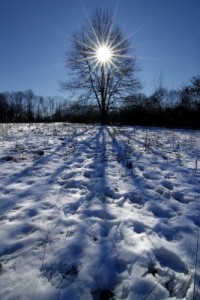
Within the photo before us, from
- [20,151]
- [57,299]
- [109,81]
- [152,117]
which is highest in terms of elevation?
[109,81]

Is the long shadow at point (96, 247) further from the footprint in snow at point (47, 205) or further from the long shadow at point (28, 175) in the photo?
the long shadow at point (28, 175)

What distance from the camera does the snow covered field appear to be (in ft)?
6.68

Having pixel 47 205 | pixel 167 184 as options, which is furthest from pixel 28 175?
pixel 167 184

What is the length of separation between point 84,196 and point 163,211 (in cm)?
138

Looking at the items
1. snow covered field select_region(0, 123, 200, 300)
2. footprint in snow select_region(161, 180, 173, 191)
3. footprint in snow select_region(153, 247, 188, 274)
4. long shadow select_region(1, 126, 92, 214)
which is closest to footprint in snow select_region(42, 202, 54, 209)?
snow covered field select_region(0, 123, 200, 300)

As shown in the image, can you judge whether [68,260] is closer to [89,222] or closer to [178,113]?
[89,222]

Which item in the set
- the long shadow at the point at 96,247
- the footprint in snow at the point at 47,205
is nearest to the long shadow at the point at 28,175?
the footprint in snow at the point at 47,205

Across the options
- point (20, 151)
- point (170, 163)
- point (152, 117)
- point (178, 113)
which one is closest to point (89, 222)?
point (170, 163)

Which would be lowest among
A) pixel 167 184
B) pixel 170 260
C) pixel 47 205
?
pixel 170 260

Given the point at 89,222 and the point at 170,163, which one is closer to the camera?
the point at 89,222

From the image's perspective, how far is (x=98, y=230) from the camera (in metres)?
2.85

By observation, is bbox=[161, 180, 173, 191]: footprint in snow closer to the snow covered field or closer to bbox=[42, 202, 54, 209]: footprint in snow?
the snow covered field

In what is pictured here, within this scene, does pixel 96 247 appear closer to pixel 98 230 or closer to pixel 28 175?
pixel 98 230

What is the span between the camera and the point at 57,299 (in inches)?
73.7
